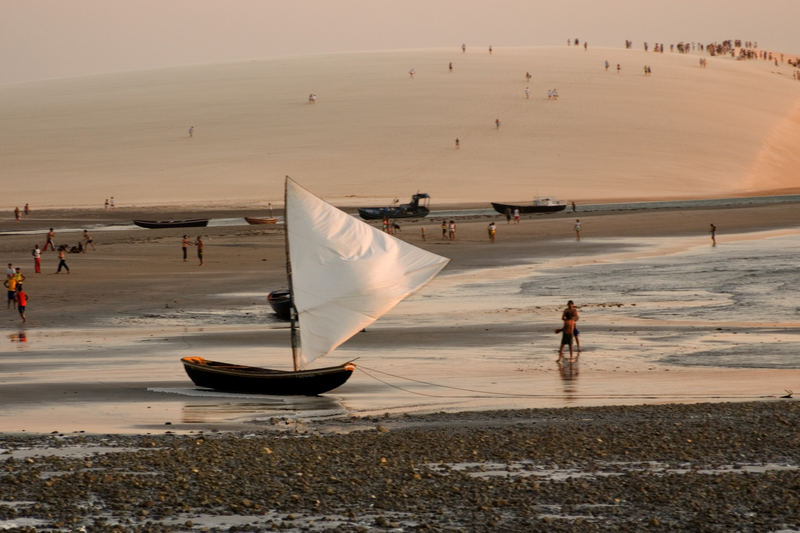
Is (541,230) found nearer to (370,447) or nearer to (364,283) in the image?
(364,283)

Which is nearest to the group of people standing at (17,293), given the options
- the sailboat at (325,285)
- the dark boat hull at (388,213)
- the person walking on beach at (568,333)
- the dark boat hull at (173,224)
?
the sailboat at (325,285)

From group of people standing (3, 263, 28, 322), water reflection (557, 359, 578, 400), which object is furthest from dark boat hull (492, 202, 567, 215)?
water reflection (557, 359, 578, 400)

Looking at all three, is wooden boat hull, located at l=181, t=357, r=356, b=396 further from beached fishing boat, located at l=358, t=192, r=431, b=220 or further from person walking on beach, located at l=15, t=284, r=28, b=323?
beached fishing boat, located at l=358, t=192, r=431, b=220

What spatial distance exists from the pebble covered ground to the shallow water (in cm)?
162

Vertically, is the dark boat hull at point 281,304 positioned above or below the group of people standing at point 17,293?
below

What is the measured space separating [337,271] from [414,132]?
275 ft

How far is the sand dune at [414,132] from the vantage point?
8719 centimetres

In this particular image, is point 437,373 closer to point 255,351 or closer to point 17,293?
point 255,351

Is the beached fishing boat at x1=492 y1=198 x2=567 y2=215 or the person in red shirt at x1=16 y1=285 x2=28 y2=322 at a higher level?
the beached fishing boat at x1=492 y1=198 x2=567 y2=215

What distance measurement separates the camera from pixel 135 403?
62.0ft

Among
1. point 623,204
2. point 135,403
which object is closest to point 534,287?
point 135,403

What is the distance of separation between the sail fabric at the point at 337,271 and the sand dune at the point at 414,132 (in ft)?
177

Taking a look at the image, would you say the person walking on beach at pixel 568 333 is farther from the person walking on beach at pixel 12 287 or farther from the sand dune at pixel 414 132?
the sand dune at pixel 414 132

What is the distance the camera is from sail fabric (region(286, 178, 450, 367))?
20.2 metres
